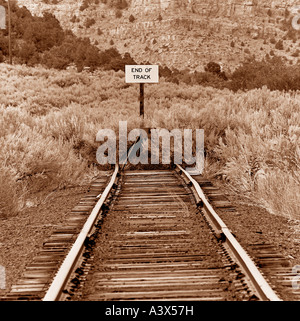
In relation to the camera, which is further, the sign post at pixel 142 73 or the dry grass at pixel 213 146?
the sign post at pixel 142 73

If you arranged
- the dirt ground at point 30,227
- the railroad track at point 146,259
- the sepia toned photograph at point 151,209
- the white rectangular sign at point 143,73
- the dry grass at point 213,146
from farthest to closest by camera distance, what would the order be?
the white rectangular sign at point 143,73
the dry grass at point 213,146
the dirt ground at point 30,227
the sepia toned photograph at point 151,209
the railroad track at point 146,259

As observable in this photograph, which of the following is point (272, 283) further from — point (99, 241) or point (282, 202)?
point (282, 202)

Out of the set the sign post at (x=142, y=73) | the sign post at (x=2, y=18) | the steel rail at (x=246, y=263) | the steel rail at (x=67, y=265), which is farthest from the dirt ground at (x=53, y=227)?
the sign post at (x=2, y=18)

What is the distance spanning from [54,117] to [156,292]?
12278 mm

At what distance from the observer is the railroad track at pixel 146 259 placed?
415 cm

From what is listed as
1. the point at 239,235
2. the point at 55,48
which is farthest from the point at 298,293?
the point at 55,48

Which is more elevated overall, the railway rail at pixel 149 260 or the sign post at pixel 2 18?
the sign post at pixel 2 18

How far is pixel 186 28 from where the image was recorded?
A: 267 feet

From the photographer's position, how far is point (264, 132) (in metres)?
11.9

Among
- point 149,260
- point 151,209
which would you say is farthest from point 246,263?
point 151,209

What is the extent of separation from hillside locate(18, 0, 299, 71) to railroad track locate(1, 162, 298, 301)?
2606 inches

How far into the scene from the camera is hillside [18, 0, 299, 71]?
250 feet

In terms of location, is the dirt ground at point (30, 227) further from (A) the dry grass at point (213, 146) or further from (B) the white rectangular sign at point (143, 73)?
(B) the white rectangular sign at point (143, 73)

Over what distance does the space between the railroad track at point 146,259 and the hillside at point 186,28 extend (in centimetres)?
6618
